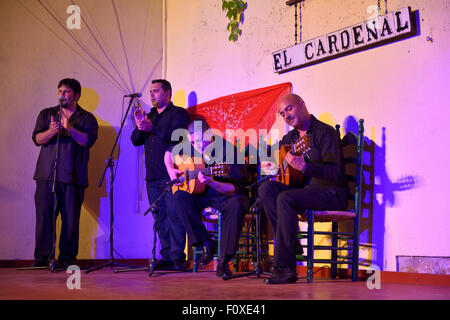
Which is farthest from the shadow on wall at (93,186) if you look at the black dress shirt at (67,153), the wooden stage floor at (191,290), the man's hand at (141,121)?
the wooden stage floor at (191,290)

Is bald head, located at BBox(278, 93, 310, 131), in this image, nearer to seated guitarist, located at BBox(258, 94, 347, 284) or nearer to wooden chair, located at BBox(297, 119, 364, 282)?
seated guitarist, located at BBox(258, 94, 347, 284)

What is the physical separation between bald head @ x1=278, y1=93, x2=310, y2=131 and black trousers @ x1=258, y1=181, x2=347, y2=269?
468 mm

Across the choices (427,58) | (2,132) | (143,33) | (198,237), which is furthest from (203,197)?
(143,33)

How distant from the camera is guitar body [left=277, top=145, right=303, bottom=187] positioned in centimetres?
353

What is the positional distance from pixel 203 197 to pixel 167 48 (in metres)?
2.61

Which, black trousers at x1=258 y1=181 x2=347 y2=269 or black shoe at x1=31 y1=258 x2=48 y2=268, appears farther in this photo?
black shoe at x1=31 y1=258 x2=48 y2=268

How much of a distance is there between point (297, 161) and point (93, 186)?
9.07 ft

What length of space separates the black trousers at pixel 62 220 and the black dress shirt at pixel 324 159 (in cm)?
213

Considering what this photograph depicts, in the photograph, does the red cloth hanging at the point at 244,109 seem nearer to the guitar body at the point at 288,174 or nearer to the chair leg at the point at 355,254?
the guitar body at the point at 288,174

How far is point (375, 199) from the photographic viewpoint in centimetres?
373

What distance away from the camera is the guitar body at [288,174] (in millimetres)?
3525

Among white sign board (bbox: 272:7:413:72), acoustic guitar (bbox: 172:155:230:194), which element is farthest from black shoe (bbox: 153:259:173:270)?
white sign board (bbox: 272:7:413:72)

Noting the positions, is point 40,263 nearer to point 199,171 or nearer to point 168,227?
point 168,227

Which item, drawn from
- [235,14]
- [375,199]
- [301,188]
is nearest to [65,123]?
[235,14]
